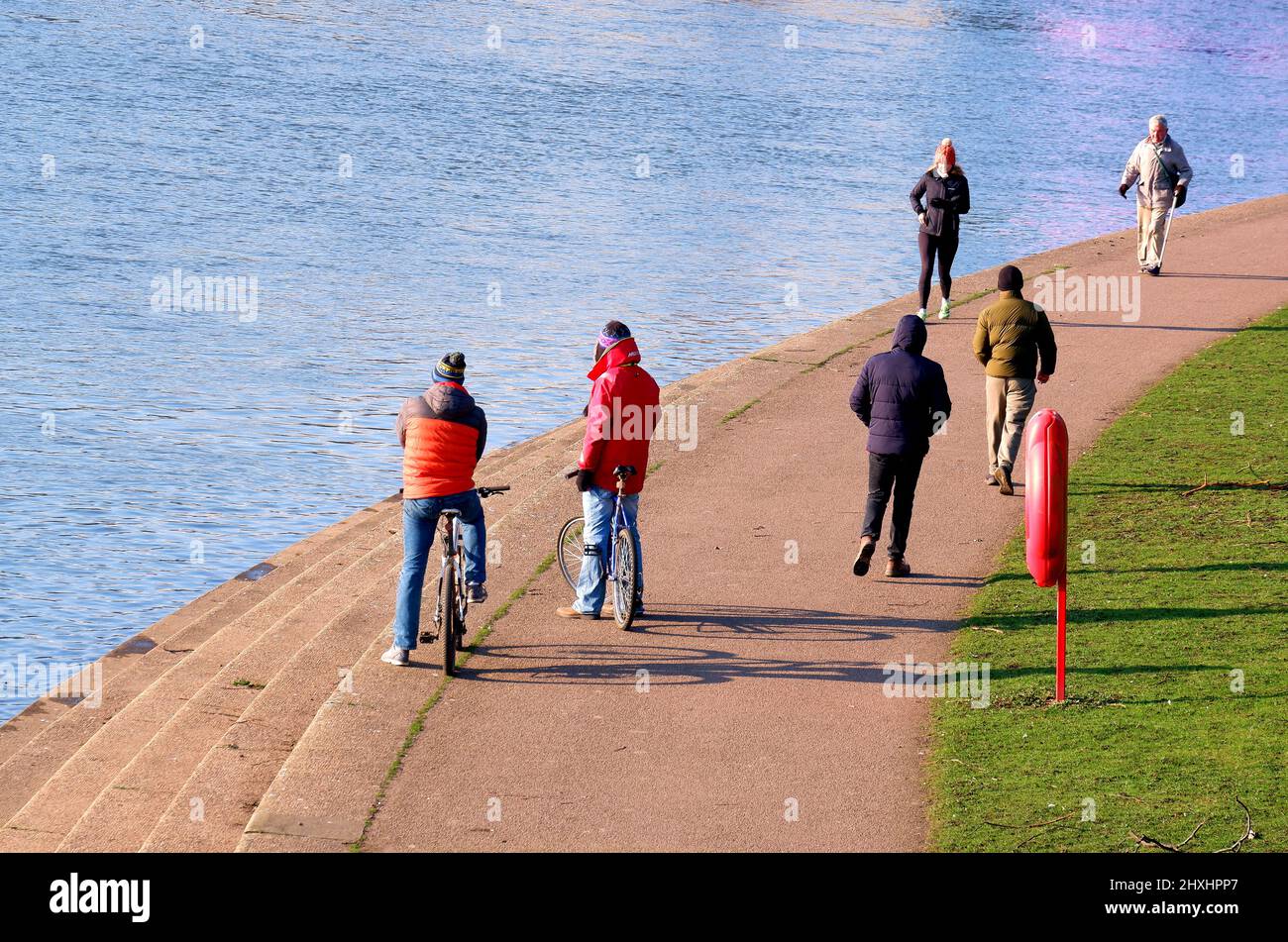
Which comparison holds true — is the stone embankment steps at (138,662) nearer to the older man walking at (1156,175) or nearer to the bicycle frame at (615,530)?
the bicycle frame at (615,530)

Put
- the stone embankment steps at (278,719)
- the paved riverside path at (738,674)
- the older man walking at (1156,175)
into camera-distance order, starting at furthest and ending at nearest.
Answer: the older man walking at (1156,175)
the stone embankment steps at (278,719)
the paved riverside path at (738,674)

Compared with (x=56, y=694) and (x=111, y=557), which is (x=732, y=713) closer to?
(x=56, y=694)

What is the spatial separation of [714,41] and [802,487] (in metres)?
57.2

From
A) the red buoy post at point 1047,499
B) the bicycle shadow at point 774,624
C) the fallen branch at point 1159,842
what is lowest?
the fallen branch at point 1159,842

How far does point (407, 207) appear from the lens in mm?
37781

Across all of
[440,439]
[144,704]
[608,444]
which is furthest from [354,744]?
[144,704]

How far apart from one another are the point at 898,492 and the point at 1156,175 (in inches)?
438

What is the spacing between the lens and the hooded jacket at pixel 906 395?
11.3 meters

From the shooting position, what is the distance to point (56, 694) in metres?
13.0

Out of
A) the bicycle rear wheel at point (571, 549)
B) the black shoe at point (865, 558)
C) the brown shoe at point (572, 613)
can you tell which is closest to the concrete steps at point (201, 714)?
the brown shoe at point (572, 613)

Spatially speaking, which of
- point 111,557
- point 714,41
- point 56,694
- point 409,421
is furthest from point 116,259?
point 714,41

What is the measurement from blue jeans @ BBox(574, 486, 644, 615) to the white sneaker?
1.31 m

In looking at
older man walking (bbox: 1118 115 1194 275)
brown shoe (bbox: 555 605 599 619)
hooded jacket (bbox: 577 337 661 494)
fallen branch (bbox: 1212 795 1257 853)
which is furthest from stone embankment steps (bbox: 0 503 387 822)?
older man walking (bbox: 1118 115 1194 275)

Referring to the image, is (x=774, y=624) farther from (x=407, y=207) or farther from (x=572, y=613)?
(x=407, y=207)
